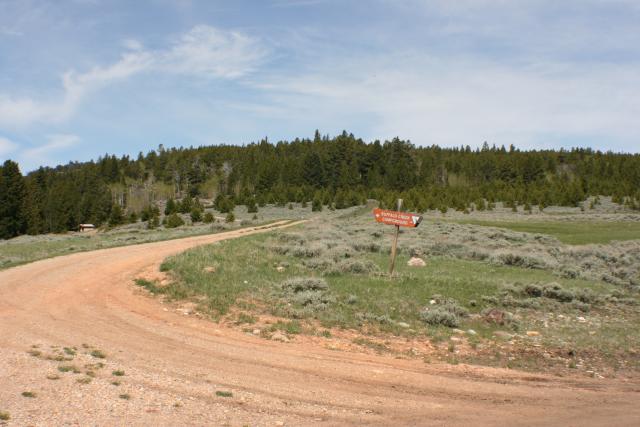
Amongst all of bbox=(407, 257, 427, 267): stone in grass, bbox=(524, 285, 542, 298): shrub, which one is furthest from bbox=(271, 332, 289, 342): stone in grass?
bbox=(407, 257, 427, 267): stone in grass

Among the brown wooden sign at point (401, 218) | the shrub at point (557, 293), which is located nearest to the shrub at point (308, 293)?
the brown wooden sign at point (401, 218)

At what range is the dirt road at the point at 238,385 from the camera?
279 inches

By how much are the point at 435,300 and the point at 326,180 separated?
109 meters

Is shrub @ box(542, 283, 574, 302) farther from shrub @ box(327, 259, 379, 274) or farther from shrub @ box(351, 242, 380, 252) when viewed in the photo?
shrub @ box(351, 242, 380, 252)

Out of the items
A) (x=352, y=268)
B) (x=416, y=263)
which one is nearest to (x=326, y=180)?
(x=416, y=263)

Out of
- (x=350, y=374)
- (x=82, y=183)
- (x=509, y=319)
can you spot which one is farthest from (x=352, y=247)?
(x=82, y=183)

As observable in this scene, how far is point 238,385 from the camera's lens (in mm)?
8367

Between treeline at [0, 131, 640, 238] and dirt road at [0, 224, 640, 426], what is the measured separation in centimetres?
6795

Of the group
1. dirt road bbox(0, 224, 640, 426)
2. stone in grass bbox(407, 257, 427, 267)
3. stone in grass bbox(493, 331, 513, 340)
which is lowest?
stone in grass bbox(493, 331, 513, 340)

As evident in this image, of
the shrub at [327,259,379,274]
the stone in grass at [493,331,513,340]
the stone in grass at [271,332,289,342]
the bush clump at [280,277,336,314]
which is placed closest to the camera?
the stone in grass at [271,332,289,342]

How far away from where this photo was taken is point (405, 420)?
288 inches

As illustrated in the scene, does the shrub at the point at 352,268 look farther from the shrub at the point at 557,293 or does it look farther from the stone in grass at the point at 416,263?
the shrub at the point at 557,293

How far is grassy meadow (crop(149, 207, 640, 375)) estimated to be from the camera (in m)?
12.1

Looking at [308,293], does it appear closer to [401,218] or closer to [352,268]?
[352,268]
